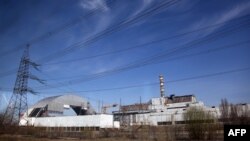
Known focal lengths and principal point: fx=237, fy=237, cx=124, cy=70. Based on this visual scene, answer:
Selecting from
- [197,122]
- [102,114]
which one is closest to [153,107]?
[102,114]

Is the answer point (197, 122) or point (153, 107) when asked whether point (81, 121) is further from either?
point (197, 122)

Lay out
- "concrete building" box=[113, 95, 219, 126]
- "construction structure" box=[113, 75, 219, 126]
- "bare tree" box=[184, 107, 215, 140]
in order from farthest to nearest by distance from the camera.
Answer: "construction structure" box=[113, 75, 219, 126]
"concrete building" box=[113, 95, 219, 126]
"bare tree" box=[184, 107, 215, 140]

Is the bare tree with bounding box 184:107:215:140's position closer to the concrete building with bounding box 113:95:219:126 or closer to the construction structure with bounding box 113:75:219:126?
the concrete building with bounding box 113:95:219:126

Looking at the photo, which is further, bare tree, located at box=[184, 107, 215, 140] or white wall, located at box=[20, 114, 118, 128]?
white wall, located at box=[20, 114, 118, 128]

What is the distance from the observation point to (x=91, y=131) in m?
26.8

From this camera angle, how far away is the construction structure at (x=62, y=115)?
48.9m

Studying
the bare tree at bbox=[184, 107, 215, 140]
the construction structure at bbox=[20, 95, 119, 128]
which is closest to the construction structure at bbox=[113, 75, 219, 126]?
the construction structure at bbox=[20, 95, 119, 128]

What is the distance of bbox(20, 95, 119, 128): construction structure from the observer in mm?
48938

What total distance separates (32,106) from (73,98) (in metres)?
13.3

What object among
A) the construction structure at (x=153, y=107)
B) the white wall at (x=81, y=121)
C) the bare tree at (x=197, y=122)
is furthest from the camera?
the construction structure at (x=153, y=107)

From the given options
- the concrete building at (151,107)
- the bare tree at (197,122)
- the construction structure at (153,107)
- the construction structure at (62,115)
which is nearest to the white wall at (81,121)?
the construction structure at (62,115)

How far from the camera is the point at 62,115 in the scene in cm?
6012

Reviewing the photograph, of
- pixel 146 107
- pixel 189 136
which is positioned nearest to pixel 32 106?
pixel 146 107

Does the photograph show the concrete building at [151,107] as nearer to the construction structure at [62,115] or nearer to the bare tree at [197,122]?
the construction structure at [62,115]
